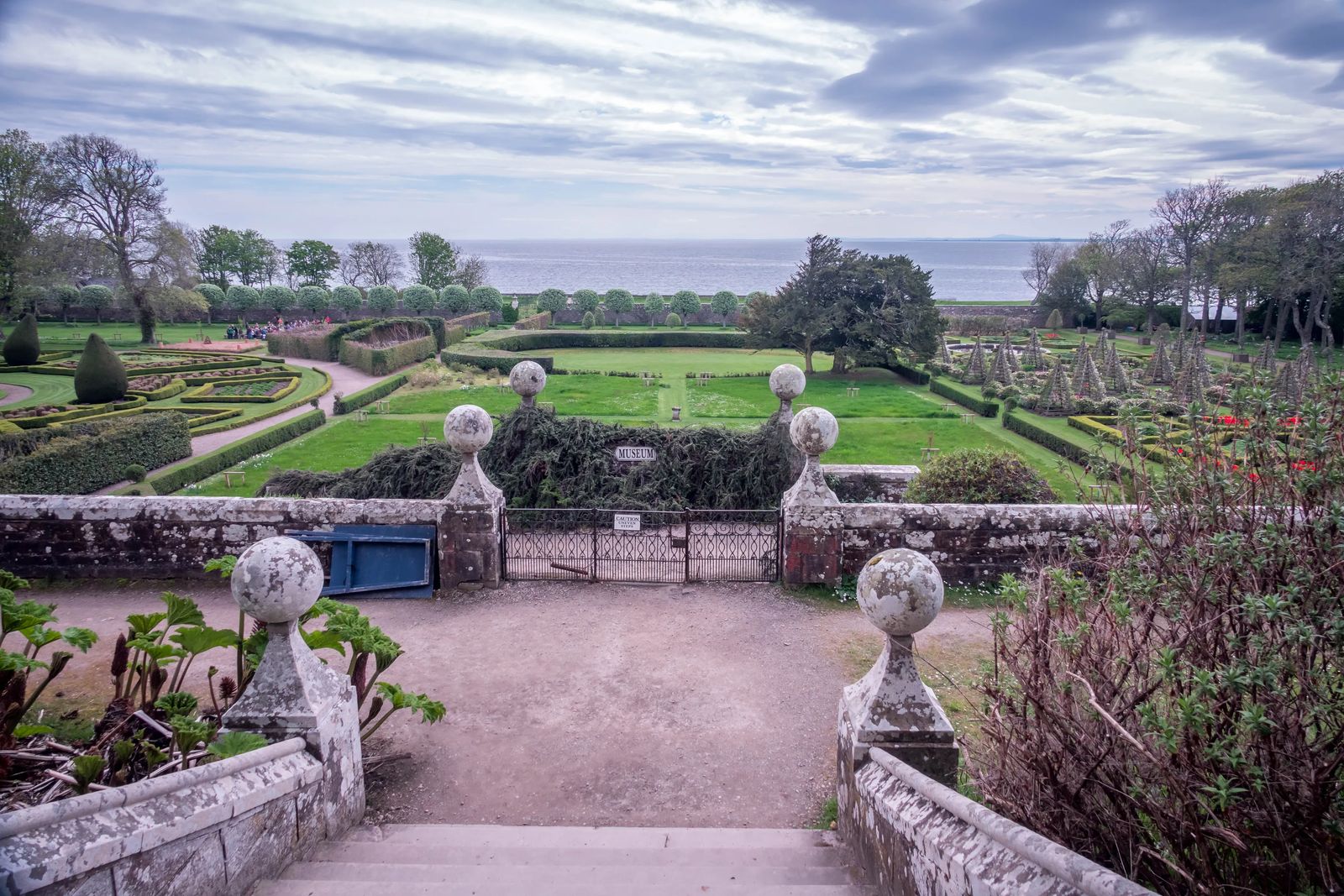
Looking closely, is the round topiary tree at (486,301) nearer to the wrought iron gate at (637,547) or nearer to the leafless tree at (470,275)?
the leafless tree at (470,275)

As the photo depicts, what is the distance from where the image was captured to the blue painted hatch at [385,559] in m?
8.73

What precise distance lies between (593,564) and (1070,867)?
6.70 m

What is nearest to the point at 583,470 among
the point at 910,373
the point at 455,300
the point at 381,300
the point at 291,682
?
the point at 291,682

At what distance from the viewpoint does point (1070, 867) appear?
296cm

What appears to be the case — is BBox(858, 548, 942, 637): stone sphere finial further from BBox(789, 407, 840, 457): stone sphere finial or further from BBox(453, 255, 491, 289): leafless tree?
BBox(453, 255, 491, 289): leafless tree

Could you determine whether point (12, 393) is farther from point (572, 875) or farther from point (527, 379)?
point (572, 875)

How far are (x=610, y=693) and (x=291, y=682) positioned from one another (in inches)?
113

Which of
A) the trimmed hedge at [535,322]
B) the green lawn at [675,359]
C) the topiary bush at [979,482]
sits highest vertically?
the trimmed hedge at [535,322]

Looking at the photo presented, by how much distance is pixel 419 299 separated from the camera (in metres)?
51.9

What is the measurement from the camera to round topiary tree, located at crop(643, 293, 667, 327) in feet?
177

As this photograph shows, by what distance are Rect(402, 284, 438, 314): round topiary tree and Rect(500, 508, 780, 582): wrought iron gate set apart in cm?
4359

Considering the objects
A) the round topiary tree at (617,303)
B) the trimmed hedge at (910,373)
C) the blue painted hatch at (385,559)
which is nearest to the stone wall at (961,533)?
the blue painted hatch at (385,559)

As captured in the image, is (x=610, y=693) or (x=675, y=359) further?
(x=675, y=359)

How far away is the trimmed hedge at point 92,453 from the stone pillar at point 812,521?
536 inches
